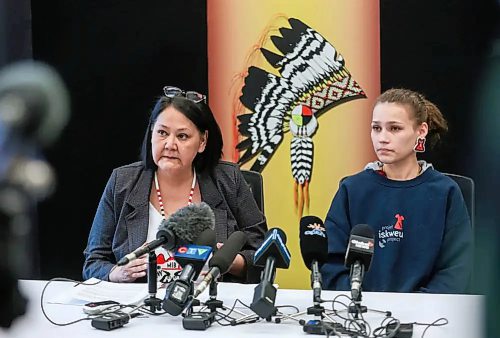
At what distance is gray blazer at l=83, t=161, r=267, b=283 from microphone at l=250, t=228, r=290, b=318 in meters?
Answer: 0.89

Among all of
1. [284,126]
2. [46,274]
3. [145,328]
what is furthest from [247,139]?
[145,328]

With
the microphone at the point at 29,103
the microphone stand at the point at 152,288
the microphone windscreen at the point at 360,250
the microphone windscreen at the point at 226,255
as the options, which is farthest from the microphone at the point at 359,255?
the microphone at the point at 29,103

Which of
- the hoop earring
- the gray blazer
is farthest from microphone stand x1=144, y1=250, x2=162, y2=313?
the hoop earring

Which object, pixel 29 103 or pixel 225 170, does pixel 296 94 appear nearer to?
pixel 225 170

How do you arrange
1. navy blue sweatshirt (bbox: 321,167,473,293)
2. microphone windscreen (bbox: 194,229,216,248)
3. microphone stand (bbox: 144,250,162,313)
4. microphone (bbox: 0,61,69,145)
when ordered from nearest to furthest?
microphone (bbox: 0,61,69,145) < microphone windscreen (bbox: 194,229,216,248) < microphone stand (bbox: 144,250,162,313) < navy blue sweatshirt (bbox: 321,167,473,293)

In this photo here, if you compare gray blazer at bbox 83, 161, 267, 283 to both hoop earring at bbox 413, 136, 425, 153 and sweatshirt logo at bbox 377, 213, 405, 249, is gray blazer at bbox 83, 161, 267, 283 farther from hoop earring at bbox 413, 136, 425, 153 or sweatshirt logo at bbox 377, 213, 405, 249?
hoop earring at bbox 413, 136, 425, 153

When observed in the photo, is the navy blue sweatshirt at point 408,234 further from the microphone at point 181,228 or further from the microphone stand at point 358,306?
the microphone at point 181,228

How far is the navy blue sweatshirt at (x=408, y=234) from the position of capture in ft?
7.98

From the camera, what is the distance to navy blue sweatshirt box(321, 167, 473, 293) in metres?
2.43

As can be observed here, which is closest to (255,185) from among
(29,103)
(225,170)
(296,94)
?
(225,170)

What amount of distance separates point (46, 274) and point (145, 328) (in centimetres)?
241

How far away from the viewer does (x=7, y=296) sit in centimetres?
43

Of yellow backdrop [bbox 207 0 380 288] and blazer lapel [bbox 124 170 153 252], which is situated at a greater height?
yellow backdrop [bbox 207 0 380 288]

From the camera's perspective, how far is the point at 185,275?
1584mm
